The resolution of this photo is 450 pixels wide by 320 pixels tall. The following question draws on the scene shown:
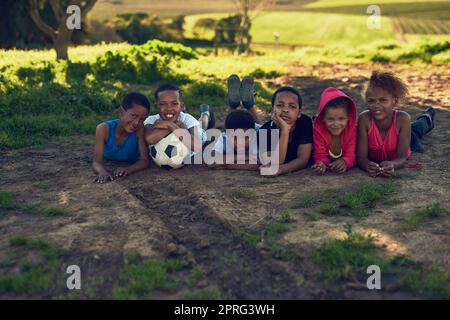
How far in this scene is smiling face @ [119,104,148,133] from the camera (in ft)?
20.2

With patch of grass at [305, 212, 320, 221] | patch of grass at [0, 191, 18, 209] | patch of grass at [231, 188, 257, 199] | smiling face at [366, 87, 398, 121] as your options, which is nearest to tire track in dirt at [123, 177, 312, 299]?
patch of grass at [231, 188, 257, 199]

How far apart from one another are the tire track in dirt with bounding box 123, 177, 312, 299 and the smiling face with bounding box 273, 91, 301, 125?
1.28 metres

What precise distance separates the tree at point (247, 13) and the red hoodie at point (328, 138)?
2472 cm

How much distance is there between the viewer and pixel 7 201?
17.3 ft

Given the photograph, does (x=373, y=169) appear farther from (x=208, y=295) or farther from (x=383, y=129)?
(x=208, y=295)

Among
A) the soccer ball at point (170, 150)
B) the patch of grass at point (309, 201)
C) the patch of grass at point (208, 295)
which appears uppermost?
the soccer ball at point (170, 150)

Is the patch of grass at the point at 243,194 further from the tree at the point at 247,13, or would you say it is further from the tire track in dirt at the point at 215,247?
the tree at the point at 247,13

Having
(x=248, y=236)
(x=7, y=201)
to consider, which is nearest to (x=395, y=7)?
(x=7, y=201)

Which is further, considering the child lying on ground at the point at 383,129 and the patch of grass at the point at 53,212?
the child lying on ground at the point at 383,129

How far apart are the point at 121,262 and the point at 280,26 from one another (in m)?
41.9

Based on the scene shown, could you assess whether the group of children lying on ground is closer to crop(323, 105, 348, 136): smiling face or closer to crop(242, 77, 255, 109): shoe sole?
crop(323, 105, 348, 136): smiling face

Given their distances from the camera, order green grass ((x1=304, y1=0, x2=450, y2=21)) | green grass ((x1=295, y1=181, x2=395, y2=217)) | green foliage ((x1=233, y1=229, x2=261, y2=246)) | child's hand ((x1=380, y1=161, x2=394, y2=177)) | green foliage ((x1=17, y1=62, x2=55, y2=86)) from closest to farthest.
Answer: green foliage ((x1=233, y1=229, x2=261, y2=246)) → green grass ((x1=295, y1=181, x2=395, y2=217)) → child's hand ((x1=380, y1=161, x2=394, y2=177)) → green foliage ((x1=17, y1=62, x2=55, y2=86)) → green grass ((x1=304, y1=0, x2=450, y2=21))

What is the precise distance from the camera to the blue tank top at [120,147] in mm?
6398

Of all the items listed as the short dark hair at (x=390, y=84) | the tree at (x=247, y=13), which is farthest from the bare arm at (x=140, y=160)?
the tree at (x=247, y=13)
